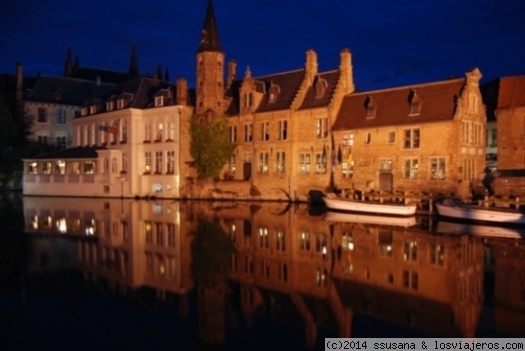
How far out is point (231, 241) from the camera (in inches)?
923

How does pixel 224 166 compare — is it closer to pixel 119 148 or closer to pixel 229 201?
pixel 229 201

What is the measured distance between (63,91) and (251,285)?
65.3m

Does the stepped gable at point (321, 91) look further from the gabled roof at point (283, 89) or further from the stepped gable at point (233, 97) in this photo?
the stepped gable at point (233, 97)

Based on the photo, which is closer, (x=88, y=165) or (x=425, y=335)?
(x=425, y=335)

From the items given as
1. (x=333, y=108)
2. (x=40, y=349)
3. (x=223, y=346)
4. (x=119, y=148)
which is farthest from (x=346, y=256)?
(x=119, y=148)

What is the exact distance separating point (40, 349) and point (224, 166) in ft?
139

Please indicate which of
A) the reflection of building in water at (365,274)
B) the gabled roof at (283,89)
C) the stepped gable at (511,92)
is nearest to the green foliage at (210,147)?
the gabled roof at (283,89)

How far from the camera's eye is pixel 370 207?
3659 centimetres

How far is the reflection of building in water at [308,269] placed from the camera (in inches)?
501

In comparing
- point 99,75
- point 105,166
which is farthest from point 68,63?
point 105,166

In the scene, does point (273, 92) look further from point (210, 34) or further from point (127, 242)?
point (127, 242)

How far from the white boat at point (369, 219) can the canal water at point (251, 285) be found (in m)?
2.58

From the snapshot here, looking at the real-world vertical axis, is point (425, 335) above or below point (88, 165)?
below

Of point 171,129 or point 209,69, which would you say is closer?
point 209,69
